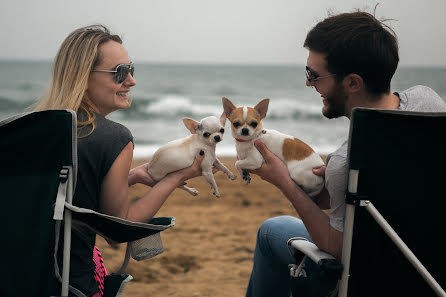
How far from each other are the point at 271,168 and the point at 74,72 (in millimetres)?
993

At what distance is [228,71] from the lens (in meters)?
28.5

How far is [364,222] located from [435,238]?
291 millimetres

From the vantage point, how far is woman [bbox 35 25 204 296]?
200cm

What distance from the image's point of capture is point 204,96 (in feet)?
65.0

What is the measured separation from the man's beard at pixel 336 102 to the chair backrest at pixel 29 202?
1.09 metres

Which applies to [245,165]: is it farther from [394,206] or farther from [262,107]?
[394,206]

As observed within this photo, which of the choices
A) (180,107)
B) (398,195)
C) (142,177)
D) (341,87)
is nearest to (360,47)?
(341,87)

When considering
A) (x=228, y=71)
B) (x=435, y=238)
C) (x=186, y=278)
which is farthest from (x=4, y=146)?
(x=228, y=71)

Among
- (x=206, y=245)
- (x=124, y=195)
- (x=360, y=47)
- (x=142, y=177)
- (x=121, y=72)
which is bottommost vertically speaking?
(x=206, y=245)

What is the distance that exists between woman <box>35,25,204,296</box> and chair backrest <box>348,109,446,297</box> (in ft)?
2.90

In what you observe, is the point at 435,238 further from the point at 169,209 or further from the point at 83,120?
the point at 169,209

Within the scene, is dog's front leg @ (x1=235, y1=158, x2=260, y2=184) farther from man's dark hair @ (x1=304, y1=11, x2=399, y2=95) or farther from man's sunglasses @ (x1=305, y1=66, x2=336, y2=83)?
man's dark hair @ (x1=304, y1=11, x2=399, y2=95)

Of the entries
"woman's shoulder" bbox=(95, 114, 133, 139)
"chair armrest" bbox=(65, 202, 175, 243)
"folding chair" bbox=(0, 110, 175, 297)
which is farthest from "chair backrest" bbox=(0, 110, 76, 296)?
"woman's shoulder" bbox=(95, 114, 133, 139)

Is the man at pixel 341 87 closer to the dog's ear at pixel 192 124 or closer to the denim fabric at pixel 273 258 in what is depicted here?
the denim fabric at pixel 273 258
